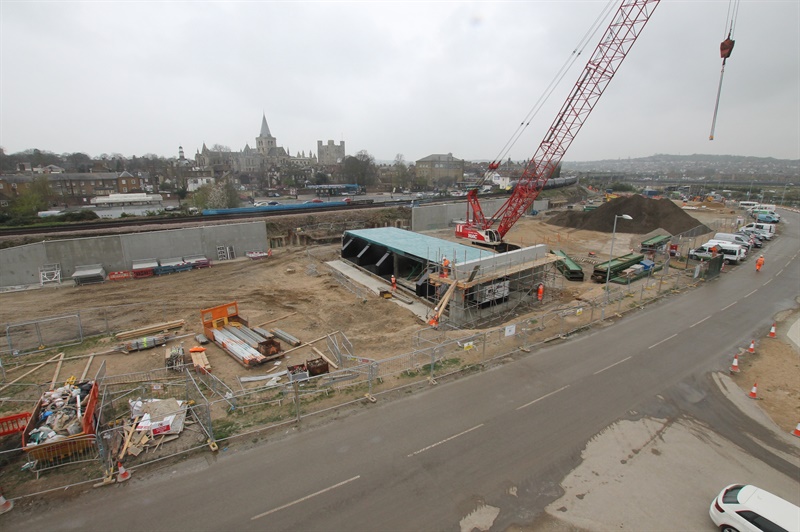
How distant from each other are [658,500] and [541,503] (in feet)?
9.46

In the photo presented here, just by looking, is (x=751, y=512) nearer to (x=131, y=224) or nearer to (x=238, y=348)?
(x=238, y=348)

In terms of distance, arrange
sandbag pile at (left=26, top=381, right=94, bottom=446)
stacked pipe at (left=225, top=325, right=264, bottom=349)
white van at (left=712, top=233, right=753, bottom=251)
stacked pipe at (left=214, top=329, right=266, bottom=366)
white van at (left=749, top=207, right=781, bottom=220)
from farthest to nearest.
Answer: white van at (left=749, top=207, right=781, bottom=220) < white van at (left=712, top=233, right=753, bottom=251) < stacked pipe at (left=225, top=325, right=264, bottom=349) < stacked pipe at (left=214, top=329, right=266, bottom=366) < sandbag pile at (left=26, top=381, right=94, bottom=446)

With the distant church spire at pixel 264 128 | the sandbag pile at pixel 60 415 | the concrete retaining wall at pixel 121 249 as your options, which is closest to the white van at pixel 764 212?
the concrete retaining wall at pixel 121 249

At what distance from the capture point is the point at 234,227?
34875 millimetres

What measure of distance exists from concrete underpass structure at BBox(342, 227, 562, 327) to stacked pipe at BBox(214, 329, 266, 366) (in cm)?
1012

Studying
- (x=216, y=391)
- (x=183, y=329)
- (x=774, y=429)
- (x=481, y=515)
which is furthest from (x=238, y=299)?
(x=774, y=429)

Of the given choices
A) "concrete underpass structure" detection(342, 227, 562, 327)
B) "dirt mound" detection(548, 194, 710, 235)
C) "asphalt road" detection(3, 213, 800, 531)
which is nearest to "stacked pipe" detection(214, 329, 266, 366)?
"asphalt road" detection(3, 213, 800, 531)

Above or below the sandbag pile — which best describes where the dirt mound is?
above

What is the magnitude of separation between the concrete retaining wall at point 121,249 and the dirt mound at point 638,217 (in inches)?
1641

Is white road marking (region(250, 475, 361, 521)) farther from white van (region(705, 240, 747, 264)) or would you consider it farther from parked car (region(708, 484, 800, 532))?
white van (region(705, 240, 747, 264))

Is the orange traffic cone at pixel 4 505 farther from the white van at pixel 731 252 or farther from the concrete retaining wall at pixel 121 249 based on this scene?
the white van at pixel 731 252

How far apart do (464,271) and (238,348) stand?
12.0 metres

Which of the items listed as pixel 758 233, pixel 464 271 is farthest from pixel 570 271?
pixel 758 233

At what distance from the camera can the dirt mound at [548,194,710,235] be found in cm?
4622
